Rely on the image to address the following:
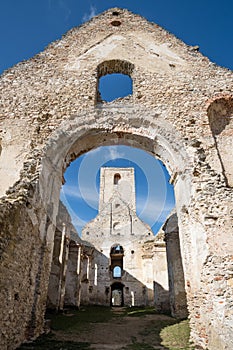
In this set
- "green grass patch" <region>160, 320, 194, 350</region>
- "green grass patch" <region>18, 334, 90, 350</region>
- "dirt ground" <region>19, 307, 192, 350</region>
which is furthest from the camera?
"green grass patch" <region>160, 320, 194, 350</region>

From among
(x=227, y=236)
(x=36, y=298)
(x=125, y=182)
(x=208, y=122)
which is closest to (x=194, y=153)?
(x=208, y=122)

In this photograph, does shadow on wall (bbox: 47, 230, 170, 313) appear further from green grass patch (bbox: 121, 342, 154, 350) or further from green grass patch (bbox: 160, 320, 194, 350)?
green grass patch (bbox: 121, 342, 154, 350)

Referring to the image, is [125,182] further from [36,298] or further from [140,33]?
[36,298]

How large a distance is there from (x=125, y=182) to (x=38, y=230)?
26.1 metres

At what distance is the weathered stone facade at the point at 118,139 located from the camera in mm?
5016

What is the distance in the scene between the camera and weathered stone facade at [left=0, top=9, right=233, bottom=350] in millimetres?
5016

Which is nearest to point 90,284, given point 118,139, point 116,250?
point 116,250

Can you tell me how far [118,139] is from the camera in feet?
27.5

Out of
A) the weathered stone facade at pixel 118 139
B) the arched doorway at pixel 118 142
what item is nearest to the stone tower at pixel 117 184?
the weathered stone facade at pixel 118 139

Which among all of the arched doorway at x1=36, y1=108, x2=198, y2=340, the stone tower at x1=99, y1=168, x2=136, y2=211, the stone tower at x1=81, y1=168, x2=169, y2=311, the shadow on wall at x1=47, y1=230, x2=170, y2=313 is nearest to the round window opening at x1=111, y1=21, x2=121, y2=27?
the arched doorway at x1=36, y1=108, x2=198, y2=340

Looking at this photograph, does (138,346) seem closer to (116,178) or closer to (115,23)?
(115,23)

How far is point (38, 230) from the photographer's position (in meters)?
5.98

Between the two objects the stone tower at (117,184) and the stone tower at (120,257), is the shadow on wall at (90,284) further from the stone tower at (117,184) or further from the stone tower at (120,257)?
the stone tower at (117,184)

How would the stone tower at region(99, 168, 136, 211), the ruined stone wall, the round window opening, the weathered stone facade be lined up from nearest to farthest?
the weathered stone facade < the round window opening < the ruined stone wall < the stone tower at region(99, 168, 136, 211)
